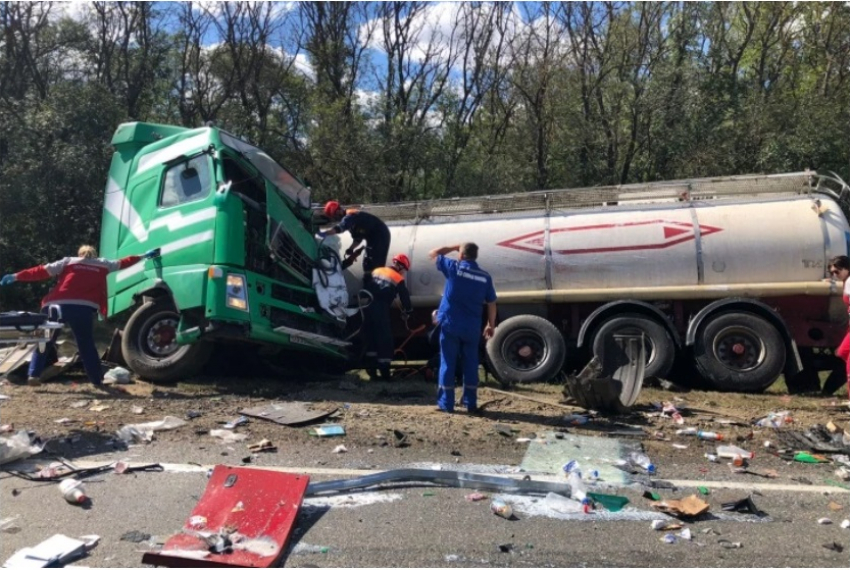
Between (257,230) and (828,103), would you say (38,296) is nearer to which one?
(257,230)

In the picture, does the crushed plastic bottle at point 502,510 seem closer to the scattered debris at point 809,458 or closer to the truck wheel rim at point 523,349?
the scattered debris at point 809,458

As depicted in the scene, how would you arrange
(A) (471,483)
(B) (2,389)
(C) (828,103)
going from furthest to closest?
(C) (828,103) → (B) (2,389) → (A) (471,483)

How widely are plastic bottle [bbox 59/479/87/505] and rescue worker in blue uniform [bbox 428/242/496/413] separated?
133 inches

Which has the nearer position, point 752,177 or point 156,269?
point 156,269

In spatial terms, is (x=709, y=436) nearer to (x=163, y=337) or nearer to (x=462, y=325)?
(x=462, y=325)

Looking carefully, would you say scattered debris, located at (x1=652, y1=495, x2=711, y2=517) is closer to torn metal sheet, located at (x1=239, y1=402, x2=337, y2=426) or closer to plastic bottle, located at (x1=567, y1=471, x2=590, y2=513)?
plastic bottle, located at (x1=567, y1=471, x2=590, y2=513)

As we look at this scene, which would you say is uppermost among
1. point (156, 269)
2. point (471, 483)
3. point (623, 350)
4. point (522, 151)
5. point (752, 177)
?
point (522, 151)

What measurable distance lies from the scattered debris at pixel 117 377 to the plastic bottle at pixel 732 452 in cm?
635

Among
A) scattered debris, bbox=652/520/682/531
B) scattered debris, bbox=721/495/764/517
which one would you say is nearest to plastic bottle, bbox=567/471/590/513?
scattered debris, bbox=652/520/682/531

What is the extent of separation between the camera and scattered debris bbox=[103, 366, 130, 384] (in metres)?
8.62

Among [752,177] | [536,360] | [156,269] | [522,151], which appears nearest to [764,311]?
[752,177]

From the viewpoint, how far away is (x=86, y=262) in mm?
8250

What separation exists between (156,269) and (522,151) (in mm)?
13596

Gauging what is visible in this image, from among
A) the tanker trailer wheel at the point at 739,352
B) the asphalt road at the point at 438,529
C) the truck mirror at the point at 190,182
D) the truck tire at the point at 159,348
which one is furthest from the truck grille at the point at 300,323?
the tanker trailer wheel at the point at 739,352
